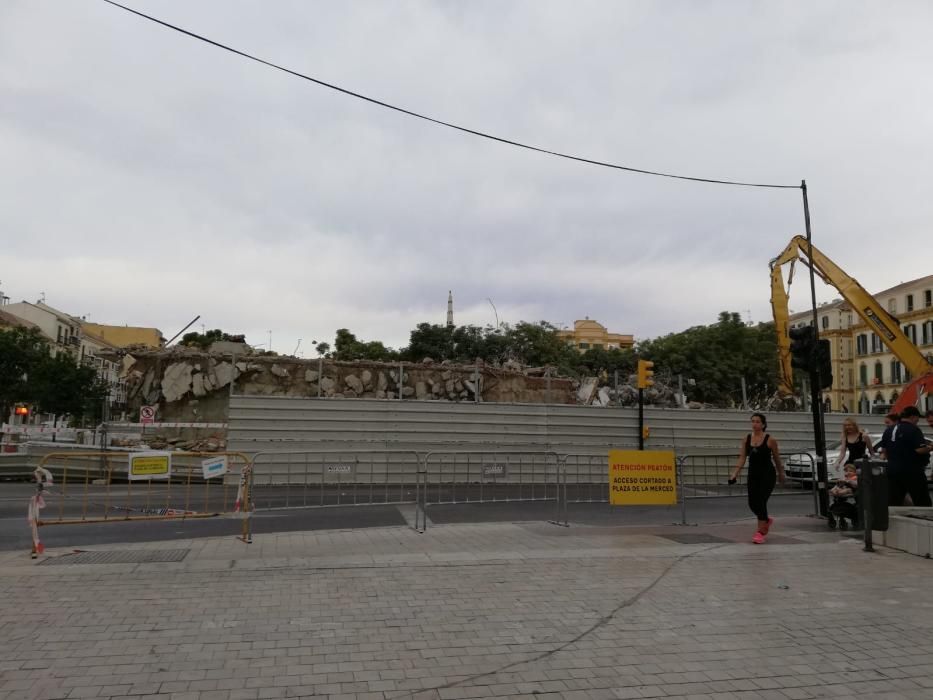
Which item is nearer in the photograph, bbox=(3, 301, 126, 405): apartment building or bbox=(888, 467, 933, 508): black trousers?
bbox=(888, 467, 933, 508): black trousers

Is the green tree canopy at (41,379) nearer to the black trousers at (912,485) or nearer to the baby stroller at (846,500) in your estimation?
the baby stroller at (846,500)

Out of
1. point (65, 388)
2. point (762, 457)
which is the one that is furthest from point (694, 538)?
point (65, 388)

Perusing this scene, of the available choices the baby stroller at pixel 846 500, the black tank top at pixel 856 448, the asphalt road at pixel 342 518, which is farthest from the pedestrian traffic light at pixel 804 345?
the asphalt road at pixel 342 518

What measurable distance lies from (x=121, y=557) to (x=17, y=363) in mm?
46332

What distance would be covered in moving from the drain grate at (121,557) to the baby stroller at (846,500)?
8.53 metres

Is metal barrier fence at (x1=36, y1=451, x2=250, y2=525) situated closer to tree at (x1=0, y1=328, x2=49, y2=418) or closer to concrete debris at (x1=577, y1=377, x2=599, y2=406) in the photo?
concrete debris at (x1=577, y1=377, x2=599, y2=406)

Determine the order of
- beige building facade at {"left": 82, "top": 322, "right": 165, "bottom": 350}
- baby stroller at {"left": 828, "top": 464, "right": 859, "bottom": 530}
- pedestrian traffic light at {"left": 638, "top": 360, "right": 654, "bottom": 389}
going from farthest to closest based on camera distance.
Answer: beige building facade at {"left": 82, "top": 322, "right": 165, "bottom": 350}, pedestrian traffic light at {"left": 638, "top": 360, "right": 654, "bottom": 389}, baby stroller at {"left": 828, "top": 464, "right": 859, "bottom": 530}

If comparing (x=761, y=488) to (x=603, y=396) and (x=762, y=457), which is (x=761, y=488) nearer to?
(x=762, y=457)

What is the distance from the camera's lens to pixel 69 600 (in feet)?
19.6

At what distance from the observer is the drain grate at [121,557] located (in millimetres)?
7551

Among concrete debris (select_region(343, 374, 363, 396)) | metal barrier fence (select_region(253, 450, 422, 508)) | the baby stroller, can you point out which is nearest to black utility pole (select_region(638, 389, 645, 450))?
metal barrier fence (select_region(253, 450, 422, 508))

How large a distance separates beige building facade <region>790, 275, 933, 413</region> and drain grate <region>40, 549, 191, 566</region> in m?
62.6

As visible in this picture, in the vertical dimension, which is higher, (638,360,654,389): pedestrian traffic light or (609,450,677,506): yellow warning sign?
(638,360,654,389): pedestrian traffic light

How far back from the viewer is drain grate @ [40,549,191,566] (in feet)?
24.8
